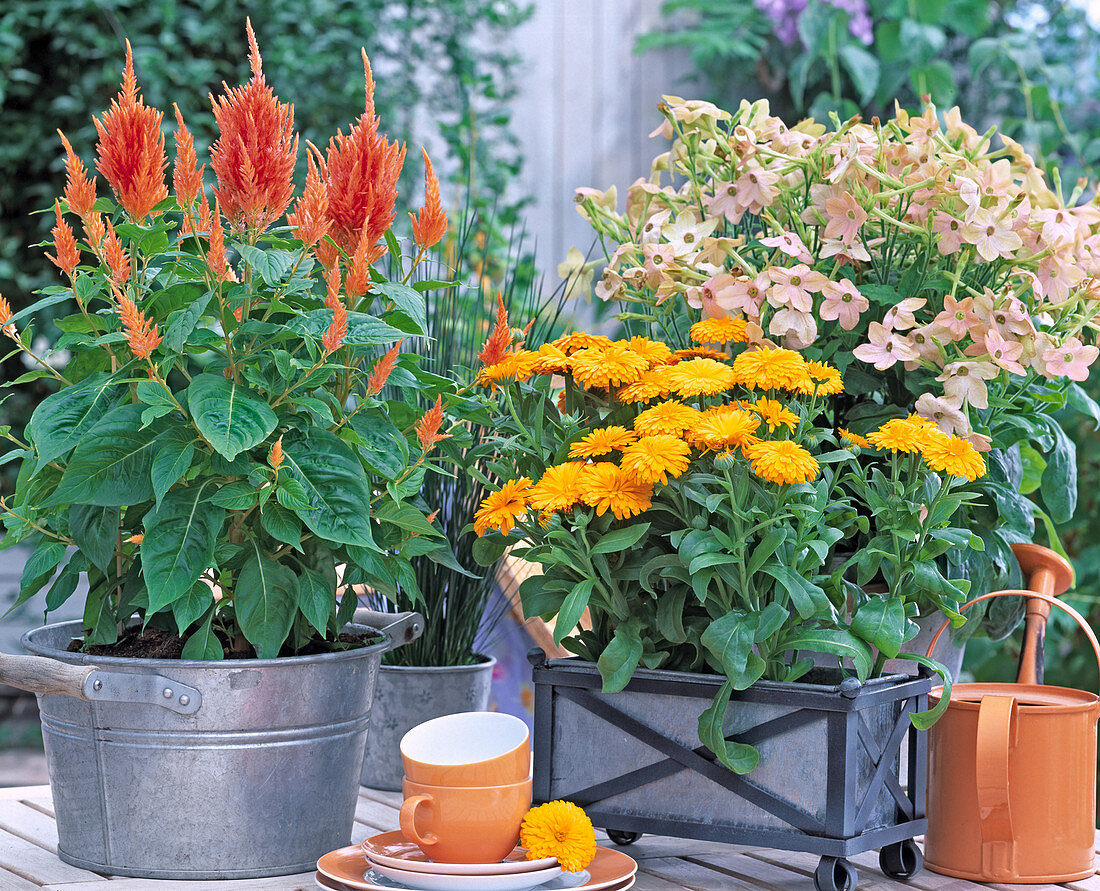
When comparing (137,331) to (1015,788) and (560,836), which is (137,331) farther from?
(1015,788)

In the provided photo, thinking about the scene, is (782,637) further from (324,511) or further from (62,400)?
(62,400)

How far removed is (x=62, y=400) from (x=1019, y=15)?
120 inches

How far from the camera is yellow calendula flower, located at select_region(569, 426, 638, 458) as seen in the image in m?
0.84

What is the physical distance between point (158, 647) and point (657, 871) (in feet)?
1.32

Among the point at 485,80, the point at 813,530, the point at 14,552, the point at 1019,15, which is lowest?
the point at 14,552

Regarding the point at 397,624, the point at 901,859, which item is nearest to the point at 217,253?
the point at 397,624

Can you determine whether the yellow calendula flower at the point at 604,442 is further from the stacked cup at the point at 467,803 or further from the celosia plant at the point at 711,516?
the stacked cup at the point at 467,803

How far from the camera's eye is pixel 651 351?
3.01ft

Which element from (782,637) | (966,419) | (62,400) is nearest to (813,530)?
(782,637)

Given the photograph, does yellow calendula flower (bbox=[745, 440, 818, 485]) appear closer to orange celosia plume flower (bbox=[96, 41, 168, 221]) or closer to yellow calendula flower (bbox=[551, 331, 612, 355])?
yellow calendula flower (bbox=[551, 331, 612, 355])

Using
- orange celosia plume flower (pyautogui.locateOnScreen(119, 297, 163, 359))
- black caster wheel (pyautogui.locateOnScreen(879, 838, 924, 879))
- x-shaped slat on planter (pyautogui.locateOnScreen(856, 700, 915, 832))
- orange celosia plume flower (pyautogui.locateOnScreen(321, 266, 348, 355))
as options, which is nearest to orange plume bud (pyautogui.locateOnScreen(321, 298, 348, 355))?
orange celosia plume flower (pyautogui.locateOnScreen(321, 266, 348, 355))

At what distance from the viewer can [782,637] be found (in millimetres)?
842

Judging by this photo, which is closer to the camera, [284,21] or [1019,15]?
[284,21]

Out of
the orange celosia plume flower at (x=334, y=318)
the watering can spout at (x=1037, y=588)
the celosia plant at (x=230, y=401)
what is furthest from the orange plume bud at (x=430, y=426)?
the watering can spout at (x=1037, y=588)
